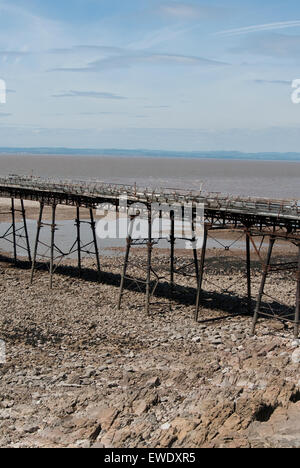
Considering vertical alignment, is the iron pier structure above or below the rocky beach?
above

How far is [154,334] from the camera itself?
29484 mm

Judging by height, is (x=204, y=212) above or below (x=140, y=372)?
above

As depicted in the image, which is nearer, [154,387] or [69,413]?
[69,413]

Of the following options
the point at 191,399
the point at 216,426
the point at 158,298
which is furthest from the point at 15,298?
the point at 216,426

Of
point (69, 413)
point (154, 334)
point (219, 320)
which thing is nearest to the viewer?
point (69, 413)

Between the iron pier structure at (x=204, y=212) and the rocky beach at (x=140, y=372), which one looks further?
the iron pier structure at (x=204, y=212)

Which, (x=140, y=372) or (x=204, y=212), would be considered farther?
(x=204, y=212)

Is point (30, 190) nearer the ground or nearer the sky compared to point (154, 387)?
nearer the sky

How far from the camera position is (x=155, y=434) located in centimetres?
1772

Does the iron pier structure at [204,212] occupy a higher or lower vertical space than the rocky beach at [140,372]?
higher

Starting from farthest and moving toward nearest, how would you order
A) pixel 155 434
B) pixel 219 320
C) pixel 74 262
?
1. pixel 74 262
2. pixel 219 320
3. pixel 155 434

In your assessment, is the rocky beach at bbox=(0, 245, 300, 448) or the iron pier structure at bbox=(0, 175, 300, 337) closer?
the rocky beach at bbox=(0, 245, 300, 448)
